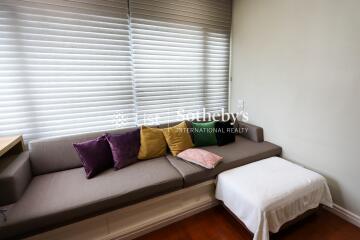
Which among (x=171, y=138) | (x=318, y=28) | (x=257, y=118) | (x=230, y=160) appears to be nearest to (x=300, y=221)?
(x=230, y=160)

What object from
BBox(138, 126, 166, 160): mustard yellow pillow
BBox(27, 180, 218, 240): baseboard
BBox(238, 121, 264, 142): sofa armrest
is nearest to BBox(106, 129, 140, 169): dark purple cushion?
BBox(138, 126, 166, 160): mustard yellow pillow

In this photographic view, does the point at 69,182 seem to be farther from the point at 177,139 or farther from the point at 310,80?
the point at 310,80

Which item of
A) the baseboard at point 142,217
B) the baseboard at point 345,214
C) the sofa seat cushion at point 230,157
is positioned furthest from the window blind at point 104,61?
the baseboard at point 345,214

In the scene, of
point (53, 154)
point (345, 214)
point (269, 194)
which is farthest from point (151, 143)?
point (345, 214)

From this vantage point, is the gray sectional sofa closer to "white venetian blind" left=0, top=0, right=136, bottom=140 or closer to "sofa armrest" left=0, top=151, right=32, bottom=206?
"sofa armrest" left=0, top=151, right=32, bottom=206

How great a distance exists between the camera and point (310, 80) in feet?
6.63

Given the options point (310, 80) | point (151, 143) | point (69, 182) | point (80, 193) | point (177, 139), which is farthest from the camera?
point (177, 139)

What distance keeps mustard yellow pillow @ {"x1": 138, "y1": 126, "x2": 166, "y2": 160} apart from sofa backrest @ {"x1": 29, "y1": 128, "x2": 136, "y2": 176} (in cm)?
63

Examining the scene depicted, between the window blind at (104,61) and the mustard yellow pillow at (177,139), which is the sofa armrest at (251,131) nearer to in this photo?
the window blind at (104,61)

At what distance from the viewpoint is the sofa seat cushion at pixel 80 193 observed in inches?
52.1

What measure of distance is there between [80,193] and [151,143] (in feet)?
2.83

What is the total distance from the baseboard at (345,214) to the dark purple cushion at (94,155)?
2348 mm

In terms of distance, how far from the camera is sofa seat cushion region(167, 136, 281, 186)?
1.91 m

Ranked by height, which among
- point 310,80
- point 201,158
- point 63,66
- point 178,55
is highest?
point 178,55
